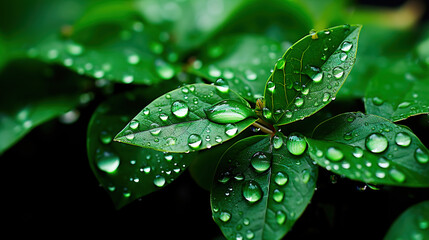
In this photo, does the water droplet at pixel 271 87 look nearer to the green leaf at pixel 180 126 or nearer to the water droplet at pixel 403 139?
the green leaf at pixel 180 126

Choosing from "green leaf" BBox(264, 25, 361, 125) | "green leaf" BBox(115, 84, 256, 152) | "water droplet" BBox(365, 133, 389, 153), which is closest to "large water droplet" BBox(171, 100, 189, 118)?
"green leaf" BBox(115, 84, 256, 152)

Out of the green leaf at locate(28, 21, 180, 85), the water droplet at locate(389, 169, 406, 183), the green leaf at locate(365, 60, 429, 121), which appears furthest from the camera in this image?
the green leaf at locate(28, 21, 180, 85)

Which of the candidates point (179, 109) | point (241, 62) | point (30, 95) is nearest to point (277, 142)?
point (179, 109)

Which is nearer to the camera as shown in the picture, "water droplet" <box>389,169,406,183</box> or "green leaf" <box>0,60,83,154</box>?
"water droplet" <box>389,169,406,183</box>

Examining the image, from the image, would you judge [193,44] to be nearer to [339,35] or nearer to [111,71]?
[111,71]

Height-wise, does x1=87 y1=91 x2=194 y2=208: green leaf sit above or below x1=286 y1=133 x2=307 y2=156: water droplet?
below

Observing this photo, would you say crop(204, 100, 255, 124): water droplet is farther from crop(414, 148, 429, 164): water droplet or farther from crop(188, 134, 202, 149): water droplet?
crop(414, 148, 429, 164): water droplet
